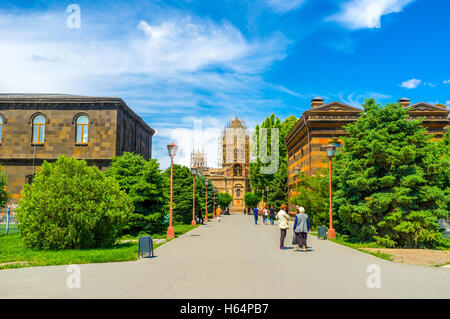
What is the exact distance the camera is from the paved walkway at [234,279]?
6902 mm

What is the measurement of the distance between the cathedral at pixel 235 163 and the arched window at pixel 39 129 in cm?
7123

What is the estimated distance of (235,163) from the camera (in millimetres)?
109125

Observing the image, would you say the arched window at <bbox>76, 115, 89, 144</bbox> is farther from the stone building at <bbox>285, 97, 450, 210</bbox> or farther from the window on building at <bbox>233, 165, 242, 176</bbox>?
the window on building at <bbox>233, 165, 242, 176</bbox>

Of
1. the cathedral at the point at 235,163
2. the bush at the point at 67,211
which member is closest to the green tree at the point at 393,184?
the bush at the point at 67,211

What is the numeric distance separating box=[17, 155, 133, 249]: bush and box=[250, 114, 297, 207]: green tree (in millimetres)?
35775

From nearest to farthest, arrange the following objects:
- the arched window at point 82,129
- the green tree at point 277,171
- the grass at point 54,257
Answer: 1. the grass at point 54,257
2. the arched window at point 82,129
3. the green tree at point 277,171

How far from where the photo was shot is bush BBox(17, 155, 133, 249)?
13.2 meters

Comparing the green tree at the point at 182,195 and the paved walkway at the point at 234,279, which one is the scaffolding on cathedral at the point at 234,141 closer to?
the green tree at the point at 182,195

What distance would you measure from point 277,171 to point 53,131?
108 ft

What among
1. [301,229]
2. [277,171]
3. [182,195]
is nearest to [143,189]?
[301,229]

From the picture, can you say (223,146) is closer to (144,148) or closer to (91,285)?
(144,148)

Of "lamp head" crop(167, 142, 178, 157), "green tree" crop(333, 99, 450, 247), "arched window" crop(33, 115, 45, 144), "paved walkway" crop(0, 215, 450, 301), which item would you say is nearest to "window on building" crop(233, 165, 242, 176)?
"arched window" crop(33, 115, 45, 144)

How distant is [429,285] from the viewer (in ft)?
25.2

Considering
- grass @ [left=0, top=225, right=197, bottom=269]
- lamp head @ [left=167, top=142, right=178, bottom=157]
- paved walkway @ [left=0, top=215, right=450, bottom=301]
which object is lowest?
grass @ [left=0, top=225, right=197, bottom=269]
